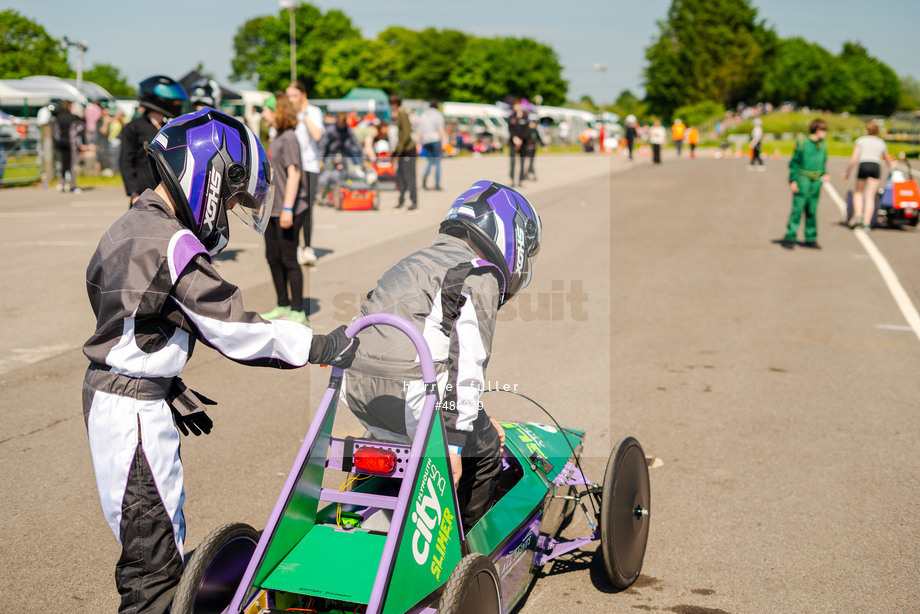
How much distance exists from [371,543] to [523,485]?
891mm

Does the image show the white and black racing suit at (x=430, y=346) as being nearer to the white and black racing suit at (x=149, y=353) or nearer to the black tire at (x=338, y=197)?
the white and black racing suit at (x=149, y=353)

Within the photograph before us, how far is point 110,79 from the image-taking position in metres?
130

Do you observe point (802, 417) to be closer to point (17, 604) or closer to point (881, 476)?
point (881, 476)

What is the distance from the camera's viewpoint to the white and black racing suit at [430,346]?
288 centimetres

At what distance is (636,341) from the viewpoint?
7820 mm

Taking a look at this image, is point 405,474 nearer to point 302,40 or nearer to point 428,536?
point 428,536

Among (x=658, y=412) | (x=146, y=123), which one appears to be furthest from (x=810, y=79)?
(x=658, y=412)

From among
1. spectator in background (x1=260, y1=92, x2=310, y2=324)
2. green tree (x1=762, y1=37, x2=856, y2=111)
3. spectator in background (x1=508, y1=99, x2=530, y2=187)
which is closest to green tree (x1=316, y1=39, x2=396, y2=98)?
green tree (x1=762, y1=37, x2=856, y2=111)

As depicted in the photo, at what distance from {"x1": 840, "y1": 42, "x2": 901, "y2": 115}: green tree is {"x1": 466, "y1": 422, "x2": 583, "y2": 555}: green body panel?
139 meters

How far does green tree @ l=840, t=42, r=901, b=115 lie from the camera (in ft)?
443

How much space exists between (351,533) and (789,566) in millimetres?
2262

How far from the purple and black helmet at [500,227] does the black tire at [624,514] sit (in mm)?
923

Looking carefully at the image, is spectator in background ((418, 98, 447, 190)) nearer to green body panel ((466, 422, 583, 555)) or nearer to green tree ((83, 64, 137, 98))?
green body panel ((466, 422, 583, 555))

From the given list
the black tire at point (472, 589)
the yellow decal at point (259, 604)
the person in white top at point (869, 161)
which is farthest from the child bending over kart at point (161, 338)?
the person in white top at point (869, 161)
